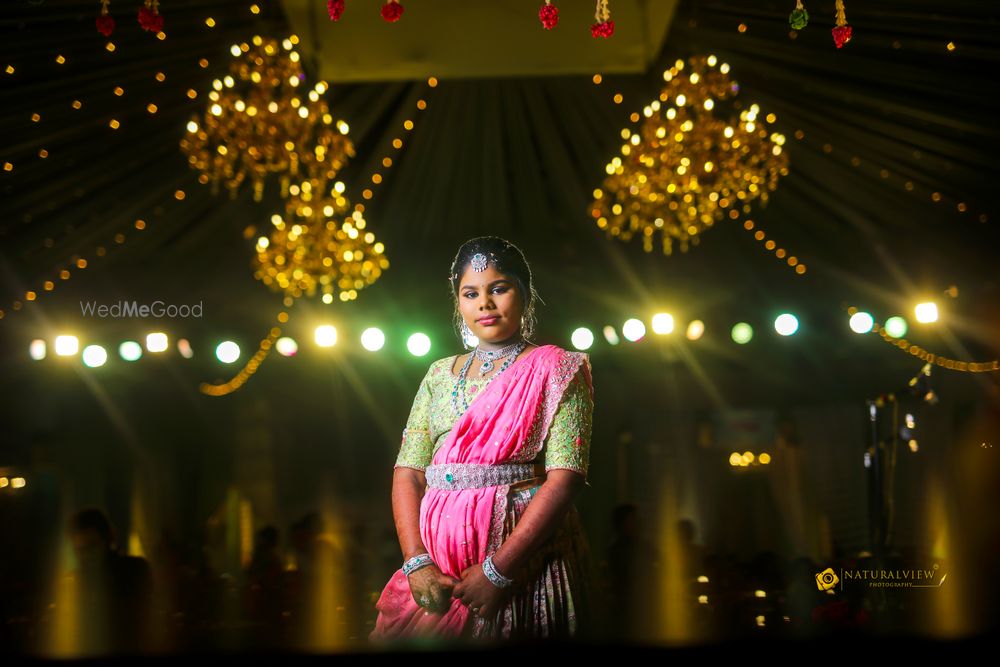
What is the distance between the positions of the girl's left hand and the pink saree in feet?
0.11

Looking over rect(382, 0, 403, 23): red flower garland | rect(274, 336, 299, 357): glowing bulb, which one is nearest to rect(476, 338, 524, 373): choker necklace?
rect(382, 0, 403, 23): red flower garland

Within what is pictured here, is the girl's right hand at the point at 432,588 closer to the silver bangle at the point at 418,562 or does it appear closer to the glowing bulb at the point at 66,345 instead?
the silver bangle at the point at 418,562

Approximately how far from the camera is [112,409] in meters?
6.86

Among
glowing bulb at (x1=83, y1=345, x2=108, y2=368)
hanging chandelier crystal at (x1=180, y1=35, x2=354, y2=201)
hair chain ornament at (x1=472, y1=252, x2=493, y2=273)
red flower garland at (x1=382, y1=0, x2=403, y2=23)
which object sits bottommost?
hair chain ornament at (x1=472, y1=252, x2=493, y2=273)

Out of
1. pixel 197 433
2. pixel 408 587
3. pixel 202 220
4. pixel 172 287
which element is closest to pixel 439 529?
pixel 408 587

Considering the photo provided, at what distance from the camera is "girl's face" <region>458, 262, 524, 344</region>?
2207mm

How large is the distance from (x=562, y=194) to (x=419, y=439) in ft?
14.7

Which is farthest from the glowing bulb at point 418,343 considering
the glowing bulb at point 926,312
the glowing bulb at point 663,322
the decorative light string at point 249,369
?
the glowing bulb at point 926,312

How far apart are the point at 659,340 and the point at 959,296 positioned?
2.00m

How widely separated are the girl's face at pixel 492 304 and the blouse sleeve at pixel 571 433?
213 millimetres

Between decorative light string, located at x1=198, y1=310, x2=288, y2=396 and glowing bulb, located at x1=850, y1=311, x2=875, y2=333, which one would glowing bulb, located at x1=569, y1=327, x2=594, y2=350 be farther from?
glowing bulb, located at x1=850, y1=311, x2=875, y2=333

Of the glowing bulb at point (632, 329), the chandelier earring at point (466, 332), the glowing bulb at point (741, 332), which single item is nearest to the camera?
the chandelier earring at point (466, 332)

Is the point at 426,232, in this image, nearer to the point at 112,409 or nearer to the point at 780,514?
the point at 112,409

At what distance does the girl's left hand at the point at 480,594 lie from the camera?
2010 mm
